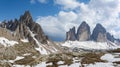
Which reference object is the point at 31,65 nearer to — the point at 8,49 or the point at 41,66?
the point at 41,66

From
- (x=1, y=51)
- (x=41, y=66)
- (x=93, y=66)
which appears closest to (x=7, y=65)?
(x=41, y=66)

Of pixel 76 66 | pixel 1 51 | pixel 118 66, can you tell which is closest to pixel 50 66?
pixel 76 66

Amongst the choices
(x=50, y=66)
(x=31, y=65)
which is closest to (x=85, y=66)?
(x=50, y=66)

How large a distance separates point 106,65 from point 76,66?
34.0 ft

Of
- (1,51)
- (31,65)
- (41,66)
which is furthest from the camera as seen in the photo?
(1,51)

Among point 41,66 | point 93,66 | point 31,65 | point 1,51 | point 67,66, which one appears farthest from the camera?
point 1,51

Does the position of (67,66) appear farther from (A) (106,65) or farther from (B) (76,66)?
(A) (106,65)

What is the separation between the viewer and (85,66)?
7200 centimetres

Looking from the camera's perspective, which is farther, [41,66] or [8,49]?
[8,49]

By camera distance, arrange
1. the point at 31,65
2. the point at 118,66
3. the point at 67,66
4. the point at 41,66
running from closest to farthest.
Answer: the point at 118,66 → the point at 67,66 → the point at 41,66 → the point at 31,65

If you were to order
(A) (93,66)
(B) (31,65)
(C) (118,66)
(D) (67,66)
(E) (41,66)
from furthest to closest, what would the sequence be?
1. (B) (31,65)
2. (E) (41,66)
3. (D) (67,66)
4. (A) (93,66)
5. (C) (118,66)

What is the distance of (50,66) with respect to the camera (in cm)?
8100

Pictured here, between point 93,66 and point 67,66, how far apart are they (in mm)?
10575

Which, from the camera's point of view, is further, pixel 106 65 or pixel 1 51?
pixel 1 51
